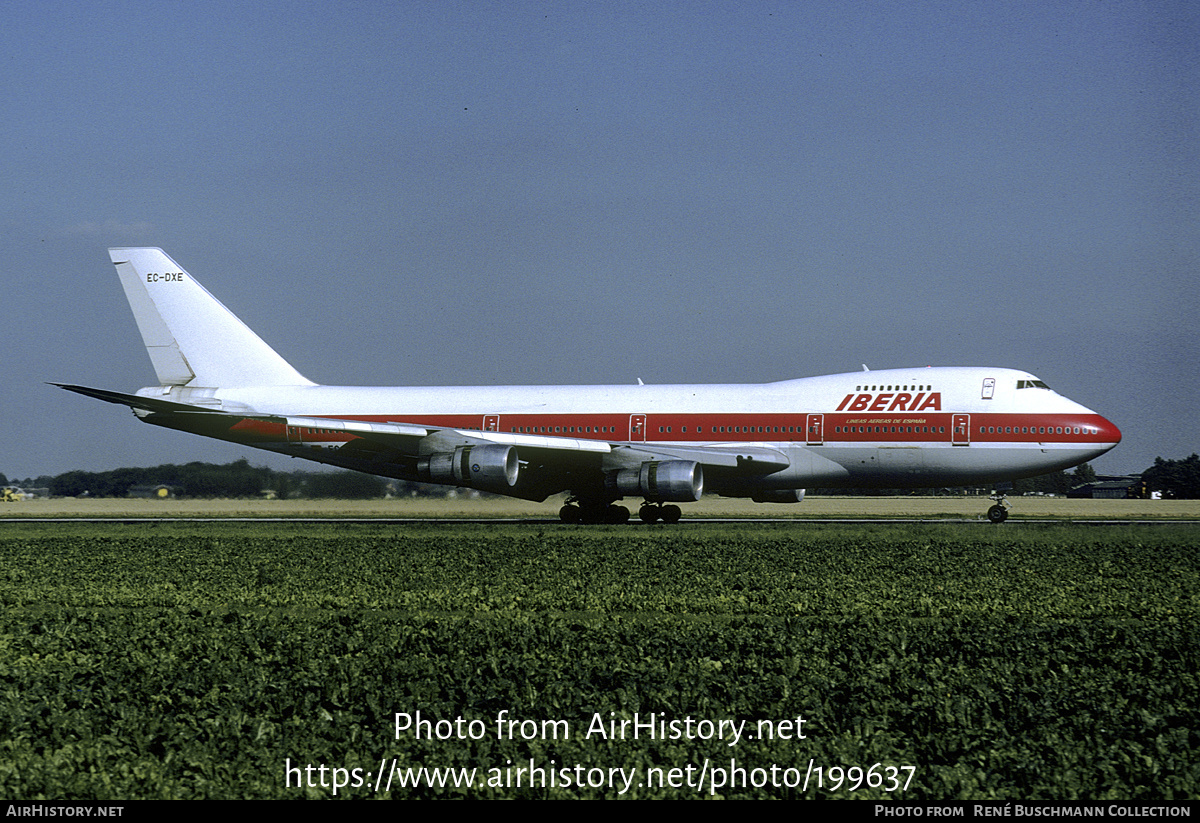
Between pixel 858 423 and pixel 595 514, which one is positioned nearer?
pixel 858 423

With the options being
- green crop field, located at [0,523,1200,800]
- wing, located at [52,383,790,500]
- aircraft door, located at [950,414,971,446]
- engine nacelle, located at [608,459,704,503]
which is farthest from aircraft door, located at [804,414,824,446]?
green crop field, located at [0,523,1200,800]

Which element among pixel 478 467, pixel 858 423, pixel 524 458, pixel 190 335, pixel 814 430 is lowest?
Answer: pixel 478 467

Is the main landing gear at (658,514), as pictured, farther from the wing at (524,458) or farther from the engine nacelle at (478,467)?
the engine nacelle at (478,467)

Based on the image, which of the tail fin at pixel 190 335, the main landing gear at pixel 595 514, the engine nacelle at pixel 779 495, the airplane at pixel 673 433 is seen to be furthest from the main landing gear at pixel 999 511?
the tail fin at pixel 190 335

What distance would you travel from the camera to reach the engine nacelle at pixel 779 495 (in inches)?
1335

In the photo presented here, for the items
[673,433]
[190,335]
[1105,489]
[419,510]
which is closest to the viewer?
[673,433]

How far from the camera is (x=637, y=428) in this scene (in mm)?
33875

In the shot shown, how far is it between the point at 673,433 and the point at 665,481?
306cm

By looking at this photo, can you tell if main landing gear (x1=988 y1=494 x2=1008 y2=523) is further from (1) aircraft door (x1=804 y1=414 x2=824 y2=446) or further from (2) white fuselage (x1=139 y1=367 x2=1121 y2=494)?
(1) aircraft door (x1=804 y1=414 x2=824 y2=446)

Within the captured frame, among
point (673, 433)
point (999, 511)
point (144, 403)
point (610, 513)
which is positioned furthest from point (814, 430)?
point (144, 403)

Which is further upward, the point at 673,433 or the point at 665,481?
the point at 673,433

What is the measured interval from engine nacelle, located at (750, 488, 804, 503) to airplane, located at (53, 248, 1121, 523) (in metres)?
0.07

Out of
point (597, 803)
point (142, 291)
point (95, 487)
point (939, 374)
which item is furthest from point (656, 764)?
point (95, 487)

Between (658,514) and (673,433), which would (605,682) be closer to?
(673,433)
